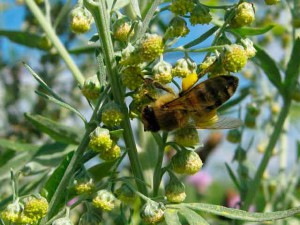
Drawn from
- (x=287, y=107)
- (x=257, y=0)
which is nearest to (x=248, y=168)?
(x=287, y=107)

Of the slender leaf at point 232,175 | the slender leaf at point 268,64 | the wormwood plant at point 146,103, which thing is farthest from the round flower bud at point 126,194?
the slender leaf at point 268,64

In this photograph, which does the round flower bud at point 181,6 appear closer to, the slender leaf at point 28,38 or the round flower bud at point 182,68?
the round flower bud at point 182,68

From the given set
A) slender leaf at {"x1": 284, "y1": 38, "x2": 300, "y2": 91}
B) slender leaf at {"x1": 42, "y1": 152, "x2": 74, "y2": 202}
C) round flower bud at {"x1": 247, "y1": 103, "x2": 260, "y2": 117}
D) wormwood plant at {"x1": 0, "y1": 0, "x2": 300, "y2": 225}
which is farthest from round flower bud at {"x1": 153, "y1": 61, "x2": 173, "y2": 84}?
round flower bud at {"x1": 247, "y1": 103, "x2": 260, "y2": 117}

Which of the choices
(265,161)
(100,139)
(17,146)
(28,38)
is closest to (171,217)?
(100,139)

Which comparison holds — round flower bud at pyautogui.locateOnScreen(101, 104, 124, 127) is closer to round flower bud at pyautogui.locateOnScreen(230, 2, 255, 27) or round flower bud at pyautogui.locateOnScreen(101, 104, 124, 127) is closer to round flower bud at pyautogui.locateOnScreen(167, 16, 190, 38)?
round flower bud at pyautogui.locateOnScreen(167, 16, 190, 38)

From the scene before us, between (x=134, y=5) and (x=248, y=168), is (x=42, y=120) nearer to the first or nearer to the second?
(x=134, y=5)

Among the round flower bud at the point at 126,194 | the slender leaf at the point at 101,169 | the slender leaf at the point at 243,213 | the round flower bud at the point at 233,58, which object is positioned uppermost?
the round flower bud at the point at 233,58
